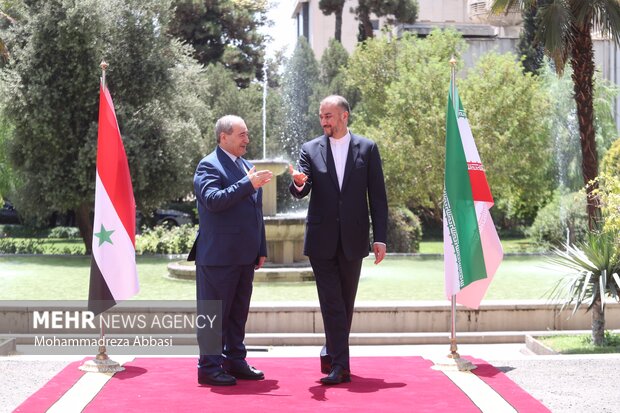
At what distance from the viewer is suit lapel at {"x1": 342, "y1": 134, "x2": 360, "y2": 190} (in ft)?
23.6

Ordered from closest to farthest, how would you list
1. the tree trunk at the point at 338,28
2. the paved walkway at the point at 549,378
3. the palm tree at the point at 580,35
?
the paved walkway at the point at 549,378 < the palm tree at the point at 580,35 < the tree trunk at the point at 338,28

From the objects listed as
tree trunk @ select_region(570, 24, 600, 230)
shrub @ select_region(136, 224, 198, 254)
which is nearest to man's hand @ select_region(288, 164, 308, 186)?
tree trunk @ select_region(570, 24, 600, 230)

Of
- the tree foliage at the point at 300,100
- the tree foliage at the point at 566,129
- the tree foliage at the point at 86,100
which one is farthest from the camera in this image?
the tree foliage at the point at 300,100

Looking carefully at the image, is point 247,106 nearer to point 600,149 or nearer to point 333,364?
point 600,149

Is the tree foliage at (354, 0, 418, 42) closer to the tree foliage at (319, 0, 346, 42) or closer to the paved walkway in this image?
the tree foliage at (319, 0, 346, 42)

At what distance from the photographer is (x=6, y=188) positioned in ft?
115

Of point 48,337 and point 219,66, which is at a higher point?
point 219,66

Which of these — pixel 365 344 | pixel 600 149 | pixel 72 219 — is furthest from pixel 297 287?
pixel 72 219

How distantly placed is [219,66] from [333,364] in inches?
1468

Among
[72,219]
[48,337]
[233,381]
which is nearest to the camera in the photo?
[233,381]

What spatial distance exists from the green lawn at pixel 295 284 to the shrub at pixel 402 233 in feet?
18.2

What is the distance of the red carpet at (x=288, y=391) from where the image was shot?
632 cm

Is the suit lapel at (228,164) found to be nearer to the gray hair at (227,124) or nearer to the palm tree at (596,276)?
the gray hair at (227,124)

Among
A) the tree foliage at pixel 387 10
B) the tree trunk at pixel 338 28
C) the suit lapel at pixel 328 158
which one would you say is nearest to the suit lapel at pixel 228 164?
the suit lapel at pixel 328 158
